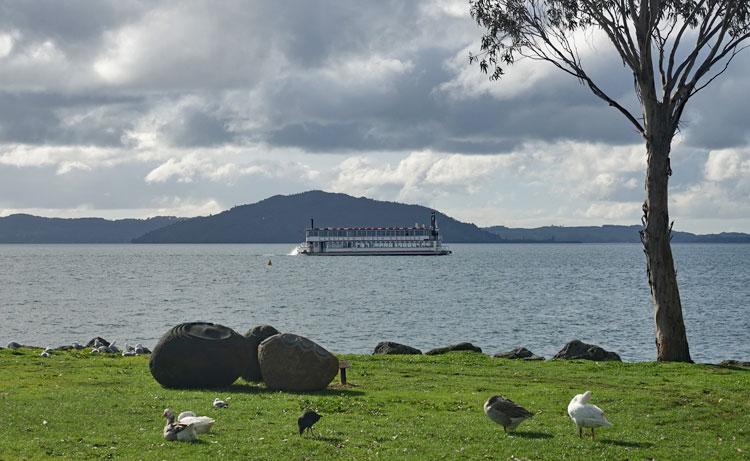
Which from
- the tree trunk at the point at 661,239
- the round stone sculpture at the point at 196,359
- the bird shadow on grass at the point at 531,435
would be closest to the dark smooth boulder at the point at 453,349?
the tree trunk at the point at 661,239

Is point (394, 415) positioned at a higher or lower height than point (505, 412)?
lower

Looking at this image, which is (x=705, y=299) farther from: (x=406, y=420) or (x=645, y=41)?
(x=406, y=420)

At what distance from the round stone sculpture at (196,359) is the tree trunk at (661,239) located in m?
15.8

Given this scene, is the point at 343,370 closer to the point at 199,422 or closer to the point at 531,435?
the point at 199,422

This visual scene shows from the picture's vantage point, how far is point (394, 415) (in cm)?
2084

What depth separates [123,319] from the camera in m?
73.7

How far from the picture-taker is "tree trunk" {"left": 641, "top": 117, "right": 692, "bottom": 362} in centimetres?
3253

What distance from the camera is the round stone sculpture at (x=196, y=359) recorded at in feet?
81.5

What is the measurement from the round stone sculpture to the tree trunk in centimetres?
1575

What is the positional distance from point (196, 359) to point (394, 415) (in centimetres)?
665

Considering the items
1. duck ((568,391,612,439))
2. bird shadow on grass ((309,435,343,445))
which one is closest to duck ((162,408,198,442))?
bird shadow on grass ((309,435,343,445))

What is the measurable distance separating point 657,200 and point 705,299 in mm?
64210

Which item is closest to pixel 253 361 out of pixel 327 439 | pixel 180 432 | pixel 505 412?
pixel 180 432

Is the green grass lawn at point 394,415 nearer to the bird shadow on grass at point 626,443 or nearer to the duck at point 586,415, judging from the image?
the bird shadow on grass at point 626,443
